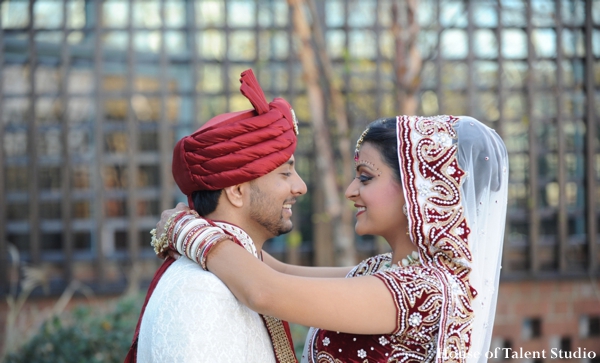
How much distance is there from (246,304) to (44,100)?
4.36 metres

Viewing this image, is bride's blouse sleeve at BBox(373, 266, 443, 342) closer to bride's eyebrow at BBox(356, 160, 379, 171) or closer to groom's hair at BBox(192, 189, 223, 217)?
bride's eyebrow at BBox(356, 160, 379, 171)

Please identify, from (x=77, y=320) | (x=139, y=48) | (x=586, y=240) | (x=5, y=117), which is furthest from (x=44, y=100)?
(x=586, y=240)

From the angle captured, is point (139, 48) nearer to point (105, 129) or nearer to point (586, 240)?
point (105, 129)

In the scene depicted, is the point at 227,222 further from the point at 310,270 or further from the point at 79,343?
the point at 79,343

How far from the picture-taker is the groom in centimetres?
202

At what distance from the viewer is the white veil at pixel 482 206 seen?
86.3 inches

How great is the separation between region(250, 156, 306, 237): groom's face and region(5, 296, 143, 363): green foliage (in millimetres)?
1992

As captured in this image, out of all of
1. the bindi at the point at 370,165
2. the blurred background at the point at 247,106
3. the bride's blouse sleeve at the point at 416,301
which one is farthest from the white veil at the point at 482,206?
the blurred background at the point at 247,106

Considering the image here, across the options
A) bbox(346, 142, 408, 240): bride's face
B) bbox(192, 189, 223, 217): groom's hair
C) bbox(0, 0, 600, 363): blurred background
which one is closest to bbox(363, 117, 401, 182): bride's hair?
bbox(346, 142, 408, 240): bride's face

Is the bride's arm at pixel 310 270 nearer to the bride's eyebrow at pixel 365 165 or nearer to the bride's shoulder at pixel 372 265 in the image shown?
the bride's shoulder at pixel 372 265

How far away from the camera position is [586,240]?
236 inches

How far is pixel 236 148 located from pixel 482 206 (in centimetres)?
84

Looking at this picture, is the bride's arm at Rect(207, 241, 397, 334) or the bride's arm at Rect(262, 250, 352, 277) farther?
the bride's arm at Rect(262, 250, 352, 277)

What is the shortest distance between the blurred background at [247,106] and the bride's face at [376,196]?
305 centimetres
